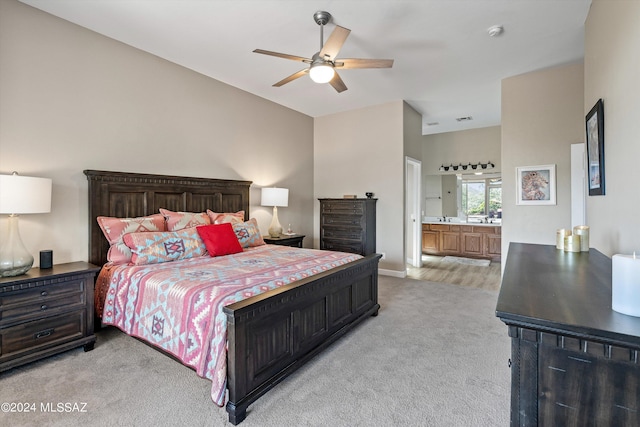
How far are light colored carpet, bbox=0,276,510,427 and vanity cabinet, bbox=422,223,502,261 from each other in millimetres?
4051

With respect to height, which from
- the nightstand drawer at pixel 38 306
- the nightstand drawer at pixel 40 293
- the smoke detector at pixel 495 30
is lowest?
the nightstand drawer at pixel 38 306

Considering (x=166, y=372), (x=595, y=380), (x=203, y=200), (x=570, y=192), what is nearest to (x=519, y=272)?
(x=595, y=380)

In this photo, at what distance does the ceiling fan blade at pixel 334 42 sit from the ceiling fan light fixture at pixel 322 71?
8 centimetres

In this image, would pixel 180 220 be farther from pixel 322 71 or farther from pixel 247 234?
pixel 322 71

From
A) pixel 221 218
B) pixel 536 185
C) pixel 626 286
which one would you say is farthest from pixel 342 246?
pixel 626 286

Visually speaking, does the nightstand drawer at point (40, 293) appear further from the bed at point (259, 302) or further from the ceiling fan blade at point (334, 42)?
the ceiling fan blade at point (334, 42)

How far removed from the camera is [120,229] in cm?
302

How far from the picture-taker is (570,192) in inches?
151

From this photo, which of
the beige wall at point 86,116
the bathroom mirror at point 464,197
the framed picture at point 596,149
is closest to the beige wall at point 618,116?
the framed picture at point 596,149

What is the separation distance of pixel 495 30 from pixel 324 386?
3524 millimetres

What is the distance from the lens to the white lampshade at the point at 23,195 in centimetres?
229

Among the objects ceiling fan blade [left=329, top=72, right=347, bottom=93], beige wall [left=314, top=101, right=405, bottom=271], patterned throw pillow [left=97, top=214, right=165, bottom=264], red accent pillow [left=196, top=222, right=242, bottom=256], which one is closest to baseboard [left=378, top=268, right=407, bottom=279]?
beige wall [left=314, top=101, right=405, bottom=271]

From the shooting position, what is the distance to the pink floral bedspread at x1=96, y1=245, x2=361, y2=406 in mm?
1858

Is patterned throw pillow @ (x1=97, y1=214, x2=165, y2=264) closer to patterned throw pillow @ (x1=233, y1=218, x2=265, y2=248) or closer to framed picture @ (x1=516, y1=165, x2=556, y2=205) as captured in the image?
patterned throw pillow @ (x1=233, y1=218, x2=265, y2=248)
